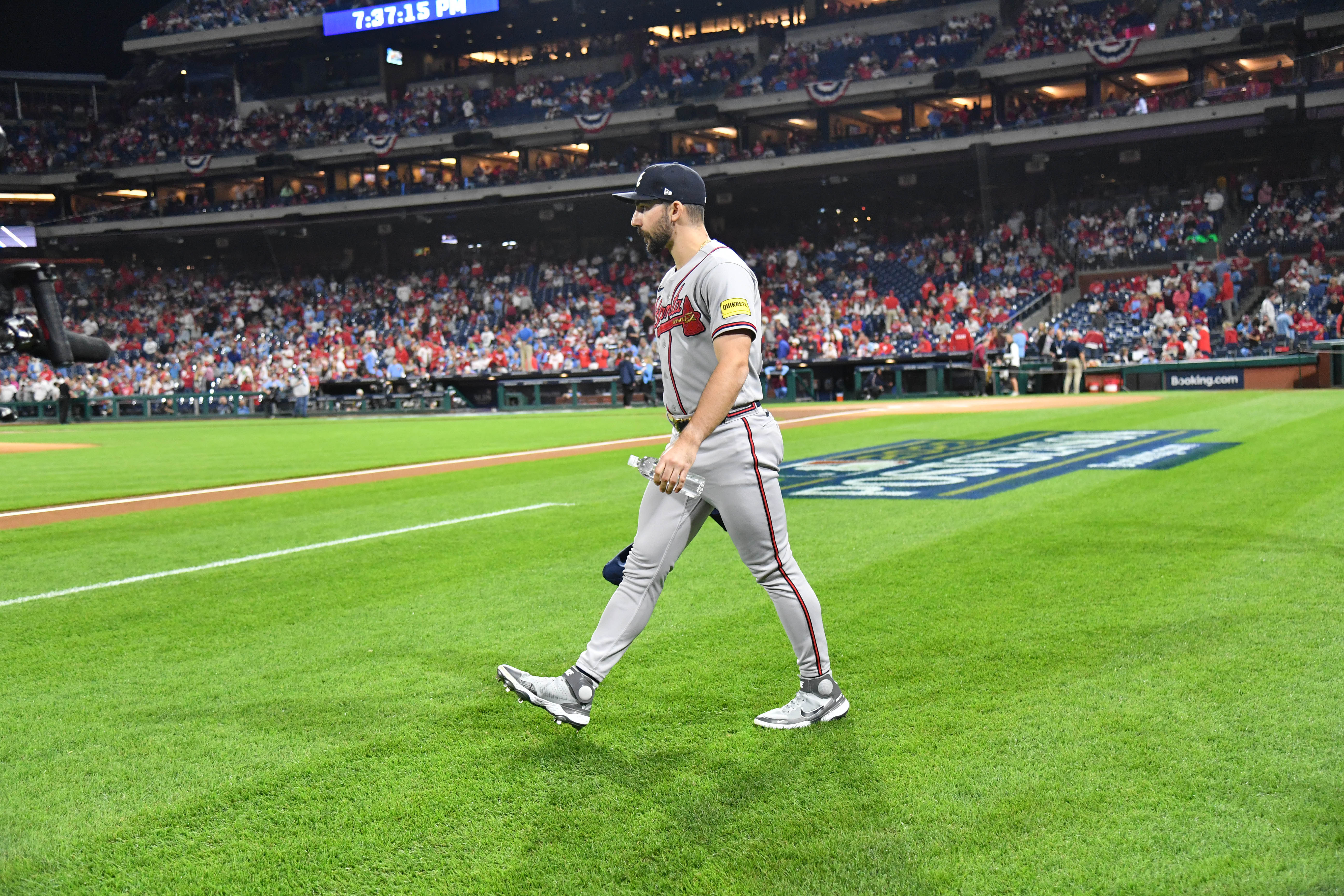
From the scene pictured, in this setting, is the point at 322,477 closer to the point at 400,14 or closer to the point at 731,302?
the point at 731,302

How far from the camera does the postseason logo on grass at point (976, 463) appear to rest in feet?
33.6

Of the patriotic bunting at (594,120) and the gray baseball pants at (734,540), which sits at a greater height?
the patriotic bunting at (594,120)

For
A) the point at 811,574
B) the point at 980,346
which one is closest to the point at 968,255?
→ the point at 980,346

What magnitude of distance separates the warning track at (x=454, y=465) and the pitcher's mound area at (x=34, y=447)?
375 mm

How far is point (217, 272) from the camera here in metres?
52.8

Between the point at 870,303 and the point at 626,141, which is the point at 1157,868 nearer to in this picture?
the point at 870,303

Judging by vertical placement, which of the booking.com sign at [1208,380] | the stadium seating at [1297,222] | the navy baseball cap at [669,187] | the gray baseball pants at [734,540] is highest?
the stadium seating at [1297,222]

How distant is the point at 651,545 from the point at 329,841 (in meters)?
1.40

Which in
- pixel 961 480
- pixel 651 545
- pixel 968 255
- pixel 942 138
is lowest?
pixel 961 480

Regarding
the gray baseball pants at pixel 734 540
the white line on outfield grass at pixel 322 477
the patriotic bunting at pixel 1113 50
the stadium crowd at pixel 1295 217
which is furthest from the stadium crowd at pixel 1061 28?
the gray baseball pants at pixel 734 540

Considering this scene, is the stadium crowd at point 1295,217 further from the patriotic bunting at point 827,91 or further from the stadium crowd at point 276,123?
the stadium crowd at point 276,123

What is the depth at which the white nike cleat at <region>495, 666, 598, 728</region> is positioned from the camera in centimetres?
381

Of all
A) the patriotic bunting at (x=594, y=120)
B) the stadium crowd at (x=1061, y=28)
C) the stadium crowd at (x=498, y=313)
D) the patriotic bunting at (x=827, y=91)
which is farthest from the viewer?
the patriotic bunting at (x=594, y=120)

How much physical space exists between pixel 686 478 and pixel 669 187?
0.97 metres
